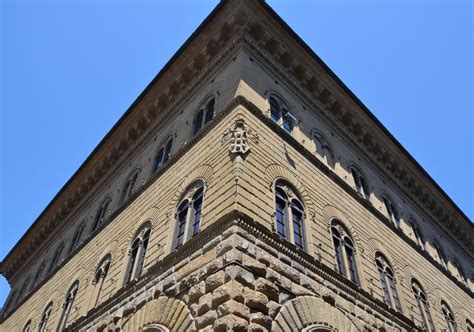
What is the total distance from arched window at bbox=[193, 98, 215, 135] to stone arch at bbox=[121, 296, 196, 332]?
5505 millimetres

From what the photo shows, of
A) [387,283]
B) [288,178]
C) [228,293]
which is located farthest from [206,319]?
[387,283]

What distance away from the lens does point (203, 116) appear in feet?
40.2

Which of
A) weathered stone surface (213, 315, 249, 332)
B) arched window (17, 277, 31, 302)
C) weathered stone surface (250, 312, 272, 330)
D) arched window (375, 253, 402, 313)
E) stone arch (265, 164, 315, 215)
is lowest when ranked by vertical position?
weathered stone surface (213, 315, 249, 332)

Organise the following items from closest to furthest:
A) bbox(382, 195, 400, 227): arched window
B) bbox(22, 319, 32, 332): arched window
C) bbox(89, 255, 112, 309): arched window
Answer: bbox(89, 255, 112, 309): arched window, bbox(382, 195, 400, 227): arched window, bbox(22, 319, 32, 332): arched window

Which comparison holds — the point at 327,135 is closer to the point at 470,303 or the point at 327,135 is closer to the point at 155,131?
the point at 155,131

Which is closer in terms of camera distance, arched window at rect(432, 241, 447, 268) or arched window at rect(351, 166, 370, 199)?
arched window at rect(351, 166, 370, 199)

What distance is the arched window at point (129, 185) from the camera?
14581 millimetres

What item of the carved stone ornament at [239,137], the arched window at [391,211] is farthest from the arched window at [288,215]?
the arched window at [391,211]

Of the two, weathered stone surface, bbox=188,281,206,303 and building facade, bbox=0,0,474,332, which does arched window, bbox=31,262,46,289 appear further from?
weathered stone surface, bbox=188,281,206,303

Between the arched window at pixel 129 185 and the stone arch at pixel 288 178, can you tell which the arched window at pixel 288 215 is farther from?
the arched window at pixel 129 185

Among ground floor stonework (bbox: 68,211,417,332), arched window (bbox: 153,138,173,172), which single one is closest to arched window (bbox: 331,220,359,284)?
ground floor stonework (bbox: 68,211,417,332)

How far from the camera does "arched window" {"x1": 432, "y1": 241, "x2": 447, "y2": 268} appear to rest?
676 inches

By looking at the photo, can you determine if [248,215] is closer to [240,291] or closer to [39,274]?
[240,291]

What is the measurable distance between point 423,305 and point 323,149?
5.94 metres
